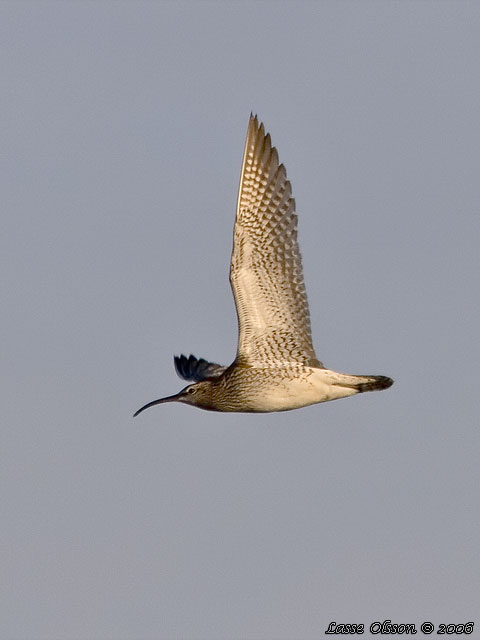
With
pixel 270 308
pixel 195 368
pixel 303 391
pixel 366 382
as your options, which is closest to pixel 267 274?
pixel 270 308

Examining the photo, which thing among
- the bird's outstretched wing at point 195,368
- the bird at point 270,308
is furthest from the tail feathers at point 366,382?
the bird's outstretched wing at point 195,368

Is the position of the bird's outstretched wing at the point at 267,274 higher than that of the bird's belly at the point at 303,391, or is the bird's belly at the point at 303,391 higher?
the bird's outstretched wing at the point at 267,274

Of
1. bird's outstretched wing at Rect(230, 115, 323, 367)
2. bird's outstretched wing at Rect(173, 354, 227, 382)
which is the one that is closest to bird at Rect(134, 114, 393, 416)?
bird's outstretched wing at Rect(230, 115, 323, 367)

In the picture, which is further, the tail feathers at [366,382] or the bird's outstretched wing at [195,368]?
the bird's outstretched wing at [195,368]

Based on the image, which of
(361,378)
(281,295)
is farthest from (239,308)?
(361,378)

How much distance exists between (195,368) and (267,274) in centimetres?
824

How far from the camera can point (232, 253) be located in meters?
28.2

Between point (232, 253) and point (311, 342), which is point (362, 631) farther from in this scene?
point (232, 253)

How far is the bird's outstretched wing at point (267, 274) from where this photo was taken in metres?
28.3

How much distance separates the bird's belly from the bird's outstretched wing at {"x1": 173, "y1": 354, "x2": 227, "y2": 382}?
6657 mm

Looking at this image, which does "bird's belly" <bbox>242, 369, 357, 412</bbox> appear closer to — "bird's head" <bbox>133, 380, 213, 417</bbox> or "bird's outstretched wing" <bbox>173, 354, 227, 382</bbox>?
"bird's head" <bbox>133, 380, 213, 417</bbox>

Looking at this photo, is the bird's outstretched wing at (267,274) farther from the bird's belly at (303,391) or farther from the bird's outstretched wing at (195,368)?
the bird's outstretched wing at (195,368)

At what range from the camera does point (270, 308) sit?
2844 cm

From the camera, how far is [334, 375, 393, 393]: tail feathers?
93.5 feet
